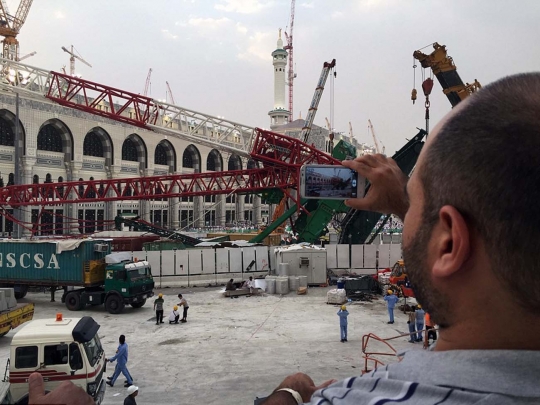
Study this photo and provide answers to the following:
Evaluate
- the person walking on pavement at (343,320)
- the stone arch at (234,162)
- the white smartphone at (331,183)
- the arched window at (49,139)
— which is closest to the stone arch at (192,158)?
the stone arch at (234,162)

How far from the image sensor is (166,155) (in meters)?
65.6

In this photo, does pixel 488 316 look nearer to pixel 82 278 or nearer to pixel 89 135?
pixel 82 278

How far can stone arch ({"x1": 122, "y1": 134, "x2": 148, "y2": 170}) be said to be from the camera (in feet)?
190

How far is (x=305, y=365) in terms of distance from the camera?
11820mm

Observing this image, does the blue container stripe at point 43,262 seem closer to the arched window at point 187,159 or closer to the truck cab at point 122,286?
the truck cab at point 122,286

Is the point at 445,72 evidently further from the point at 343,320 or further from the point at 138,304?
the point at 138,304

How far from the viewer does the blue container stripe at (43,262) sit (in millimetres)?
19203

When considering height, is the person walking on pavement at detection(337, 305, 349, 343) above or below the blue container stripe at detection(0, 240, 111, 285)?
below

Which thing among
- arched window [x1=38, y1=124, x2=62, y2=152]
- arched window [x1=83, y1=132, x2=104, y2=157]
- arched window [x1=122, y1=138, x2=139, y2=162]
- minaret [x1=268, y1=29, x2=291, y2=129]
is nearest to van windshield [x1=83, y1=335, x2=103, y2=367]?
arched window [x1=38, y1=124, x2=62, y2=152]

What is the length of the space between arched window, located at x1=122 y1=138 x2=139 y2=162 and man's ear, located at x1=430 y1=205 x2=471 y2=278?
61.1 metres

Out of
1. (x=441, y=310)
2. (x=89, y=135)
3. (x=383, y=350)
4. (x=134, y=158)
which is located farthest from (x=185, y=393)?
(x=134, y=158)

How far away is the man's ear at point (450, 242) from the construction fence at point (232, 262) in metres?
24.7

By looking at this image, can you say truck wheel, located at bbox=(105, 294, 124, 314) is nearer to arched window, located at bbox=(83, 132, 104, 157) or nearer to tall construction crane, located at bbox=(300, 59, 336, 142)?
arched window, located at bbox=(83, 132, 104, 157)

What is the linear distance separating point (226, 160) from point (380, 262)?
5139 cm
